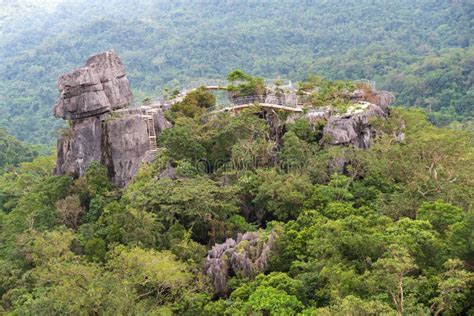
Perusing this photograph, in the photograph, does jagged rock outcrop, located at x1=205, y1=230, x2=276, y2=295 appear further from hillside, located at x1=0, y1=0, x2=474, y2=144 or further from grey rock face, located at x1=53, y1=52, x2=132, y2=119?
hillside, located at x1=0, y1=0, x2=474, y2=144

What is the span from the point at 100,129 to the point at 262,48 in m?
94.3

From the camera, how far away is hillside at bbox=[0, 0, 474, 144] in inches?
3322

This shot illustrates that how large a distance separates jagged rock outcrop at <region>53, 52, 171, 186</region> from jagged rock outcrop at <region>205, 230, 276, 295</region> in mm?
8888

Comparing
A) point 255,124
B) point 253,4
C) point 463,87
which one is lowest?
point 463,87

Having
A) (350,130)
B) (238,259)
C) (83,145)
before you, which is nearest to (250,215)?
(238,259)

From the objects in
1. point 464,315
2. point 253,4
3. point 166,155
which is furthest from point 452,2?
point 464,315

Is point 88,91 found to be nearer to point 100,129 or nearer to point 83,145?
point 100,129

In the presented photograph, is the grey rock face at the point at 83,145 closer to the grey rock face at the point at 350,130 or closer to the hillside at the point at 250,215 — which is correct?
the hillside at the point at 250,215

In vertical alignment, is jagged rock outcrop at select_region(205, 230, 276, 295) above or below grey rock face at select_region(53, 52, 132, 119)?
below

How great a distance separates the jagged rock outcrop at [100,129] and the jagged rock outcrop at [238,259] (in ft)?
29.2

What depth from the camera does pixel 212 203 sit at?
72.6 feet

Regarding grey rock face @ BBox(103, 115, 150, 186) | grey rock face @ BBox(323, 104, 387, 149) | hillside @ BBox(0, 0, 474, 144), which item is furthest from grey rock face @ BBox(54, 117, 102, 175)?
hillside @ BBox(0, 0, 474, 144)

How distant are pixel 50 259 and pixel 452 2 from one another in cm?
12331

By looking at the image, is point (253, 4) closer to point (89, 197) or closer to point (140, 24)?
point (140, 24)
